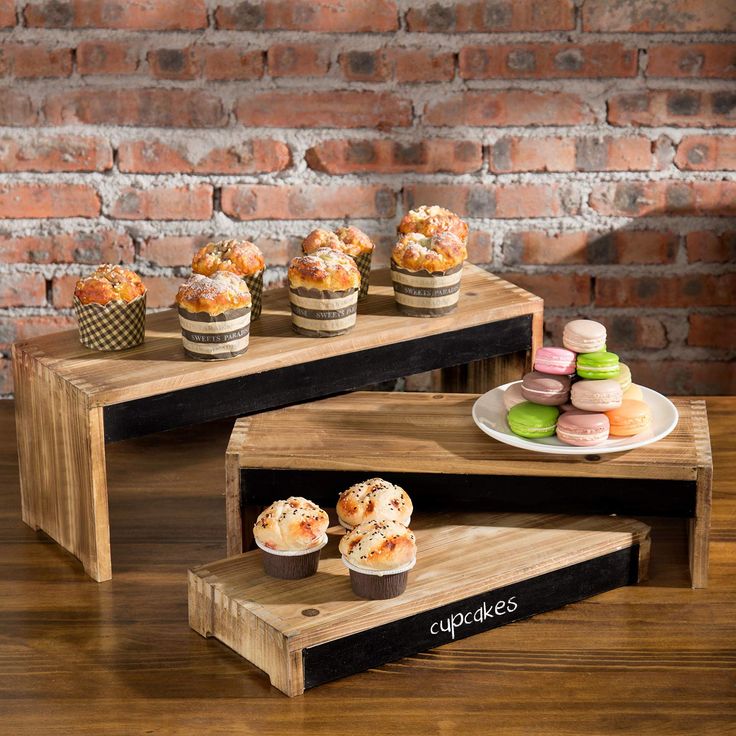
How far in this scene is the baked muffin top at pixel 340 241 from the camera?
90.8 inches

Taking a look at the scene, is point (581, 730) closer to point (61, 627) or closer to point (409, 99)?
point (61, 627)

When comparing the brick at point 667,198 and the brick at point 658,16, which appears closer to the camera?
the brick at point 658,16

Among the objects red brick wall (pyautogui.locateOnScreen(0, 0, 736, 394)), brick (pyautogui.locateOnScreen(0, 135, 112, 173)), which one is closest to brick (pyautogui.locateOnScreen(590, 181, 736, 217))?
red brick wall (pyautogui.locateOnScreen(0, 0, 736, 394))

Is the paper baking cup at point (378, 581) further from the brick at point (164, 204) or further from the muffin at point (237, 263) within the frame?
the brick at point (164, 204)

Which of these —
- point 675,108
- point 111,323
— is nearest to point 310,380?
point 111,323

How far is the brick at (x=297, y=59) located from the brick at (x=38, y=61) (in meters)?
0.39

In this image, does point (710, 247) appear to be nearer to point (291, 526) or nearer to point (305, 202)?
point (305, 202)

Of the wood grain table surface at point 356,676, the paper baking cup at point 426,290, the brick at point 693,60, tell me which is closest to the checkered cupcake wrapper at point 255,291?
the paper baking cup at point 426,290

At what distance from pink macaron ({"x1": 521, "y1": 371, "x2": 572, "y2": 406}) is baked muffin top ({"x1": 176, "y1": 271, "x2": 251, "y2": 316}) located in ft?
1.41

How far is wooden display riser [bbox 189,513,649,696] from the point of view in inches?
68.0

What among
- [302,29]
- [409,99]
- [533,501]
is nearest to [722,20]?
[409,99]

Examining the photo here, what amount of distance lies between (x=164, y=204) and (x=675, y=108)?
1.01 m

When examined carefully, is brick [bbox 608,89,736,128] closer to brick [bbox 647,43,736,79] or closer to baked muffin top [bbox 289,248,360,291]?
A: brick [bbox 647,43,736,79]

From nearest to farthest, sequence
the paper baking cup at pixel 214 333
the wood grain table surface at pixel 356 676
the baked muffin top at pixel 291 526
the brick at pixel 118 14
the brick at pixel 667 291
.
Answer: the wood grain table surface at pixel 356 676
the baked muffin top at pixel 291 526
the paper baking cup at pixel 214 333
the brick at pixel 118 14
the brick at pixel 667 291
